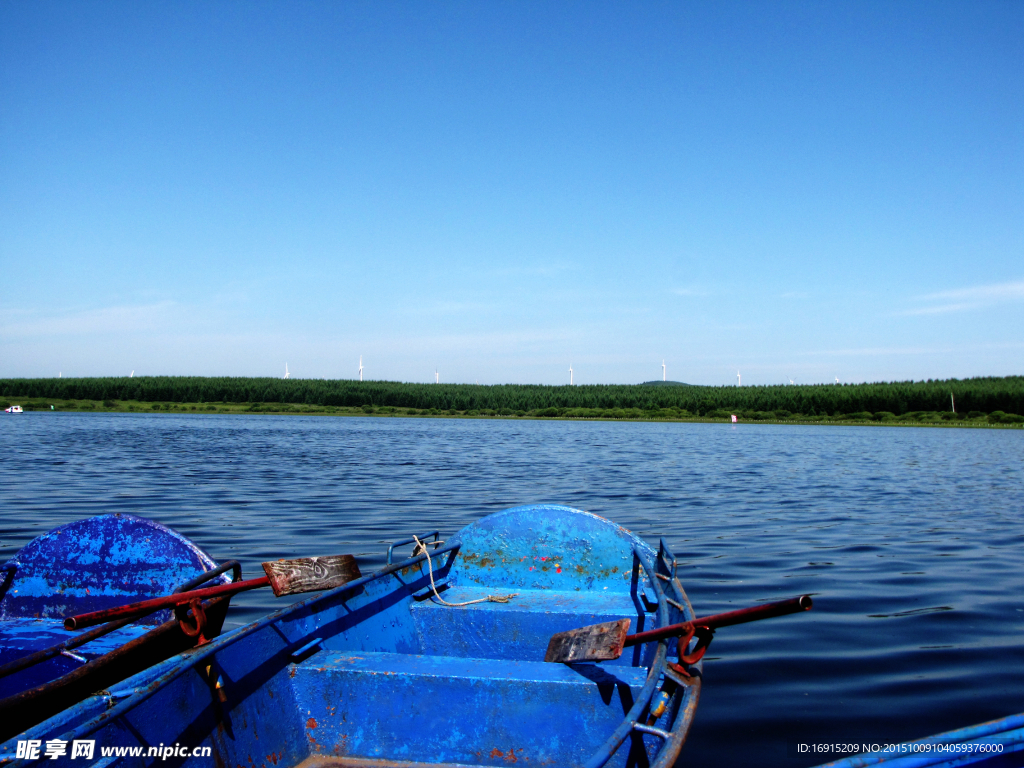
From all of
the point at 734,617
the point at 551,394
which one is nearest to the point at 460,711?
the point at 734,617

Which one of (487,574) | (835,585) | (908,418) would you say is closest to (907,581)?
(835,585)

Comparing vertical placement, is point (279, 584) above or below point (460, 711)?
above

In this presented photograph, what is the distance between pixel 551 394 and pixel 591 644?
2992 inches

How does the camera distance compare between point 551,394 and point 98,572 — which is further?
point 551,394

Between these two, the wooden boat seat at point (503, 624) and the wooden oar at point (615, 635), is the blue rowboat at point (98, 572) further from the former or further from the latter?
the wooden oar at point (615, 635)

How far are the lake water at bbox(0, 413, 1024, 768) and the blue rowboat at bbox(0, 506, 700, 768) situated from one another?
1.01 m

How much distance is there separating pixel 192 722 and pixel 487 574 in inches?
130

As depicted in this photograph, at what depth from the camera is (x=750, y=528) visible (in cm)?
1136

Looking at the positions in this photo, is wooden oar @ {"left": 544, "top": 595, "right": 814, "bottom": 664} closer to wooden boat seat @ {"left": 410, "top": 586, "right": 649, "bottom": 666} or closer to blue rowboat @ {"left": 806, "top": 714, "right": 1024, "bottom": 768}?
blue rowboat @ {"left": 806, "top": 714, "right": 1024, "bottom": 768}

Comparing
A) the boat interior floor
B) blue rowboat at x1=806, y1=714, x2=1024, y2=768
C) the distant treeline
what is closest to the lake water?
the boat interior floor

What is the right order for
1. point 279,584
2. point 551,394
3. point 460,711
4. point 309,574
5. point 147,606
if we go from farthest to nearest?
point 551,394, point 309,574, point 279,584, point 147,606, point 460,711

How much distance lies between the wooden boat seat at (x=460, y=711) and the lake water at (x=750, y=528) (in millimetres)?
980

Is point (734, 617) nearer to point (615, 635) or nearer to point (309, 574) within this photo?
point (615, 635)

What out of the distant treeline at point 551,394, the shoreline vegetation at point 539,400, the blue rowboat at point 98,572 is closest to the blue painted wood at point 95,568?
the blue rowboat at point 98,572
